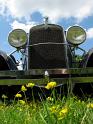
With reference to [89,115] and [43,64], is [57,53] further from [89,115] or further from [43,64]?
[89,115]

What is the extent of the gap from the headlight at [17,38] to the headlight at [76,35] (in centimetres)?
89

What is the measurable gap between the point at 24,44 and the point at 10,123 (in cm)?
521

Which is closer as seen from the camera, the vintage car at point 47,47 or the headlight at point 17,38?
the vintage car at point 47,47

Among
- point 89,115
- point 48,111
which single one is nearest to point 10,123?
point 48,111

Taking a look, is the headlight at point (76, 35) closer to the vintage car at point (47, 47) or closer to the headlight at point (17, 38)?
the vintage car at point (47, 47)

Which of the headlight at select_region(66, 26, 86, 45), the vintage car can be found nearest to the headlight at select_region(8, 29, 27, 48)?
the vintage car

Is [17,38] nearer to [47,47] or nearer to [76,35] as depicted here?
[47,47]

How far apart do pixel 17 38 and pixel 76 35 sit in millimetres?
1195

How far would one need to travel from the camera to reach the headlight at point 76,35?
8.50m

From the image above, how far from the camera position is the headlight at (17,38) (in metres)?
8.52

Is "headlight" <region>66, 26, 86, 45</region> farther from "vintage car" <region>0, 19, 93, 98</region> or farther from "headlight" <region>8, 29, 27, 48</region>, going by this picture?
"headlight" <region>8, 29, 27, 48</region>

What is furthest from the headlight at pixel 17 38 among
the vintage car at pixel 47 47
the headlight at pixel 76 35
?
the headlight at pixel 76 35

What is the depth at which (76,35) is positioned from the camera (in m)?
8.66

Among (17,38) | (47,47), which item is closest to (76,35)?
(47,47)
